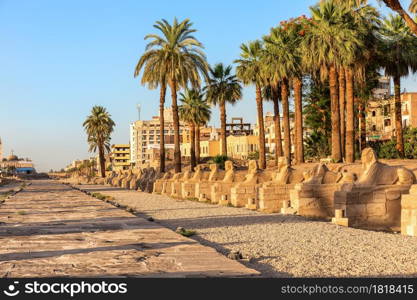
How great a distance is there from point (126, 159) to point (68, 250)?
189m

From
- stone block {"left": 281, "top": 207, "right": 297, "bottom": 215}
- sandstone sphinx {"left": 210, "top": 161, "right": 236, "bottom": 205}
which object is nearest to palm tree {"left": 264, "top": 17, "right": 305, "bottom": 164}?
sandstone sphinx {"left": 210, "top": 161, "right": 236, "bottom": 205}

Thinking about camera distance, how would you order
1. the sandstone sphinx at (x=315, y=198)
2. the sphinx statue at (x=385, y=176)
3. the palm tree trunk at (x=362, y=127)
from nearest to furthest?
the sphinx statue at (x=385, y=176)
the sandstone sphinx at (x=315, y=198)
the palm tree trunk at (x=362, y=127)

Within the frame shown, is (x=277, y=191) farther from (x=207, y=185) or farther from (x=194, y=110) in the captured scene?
(x=194, y=110)

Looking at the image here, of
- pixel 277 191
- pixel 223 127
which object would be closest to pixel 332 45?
pixel 277 191

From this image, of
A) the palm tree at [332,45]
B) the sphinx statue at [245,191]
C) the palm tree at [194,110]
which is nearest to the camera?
the sphinx statue at [245,191]

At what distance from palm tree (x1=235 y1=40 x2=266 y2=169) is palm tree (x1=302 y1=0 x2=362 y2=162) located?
5.79 m

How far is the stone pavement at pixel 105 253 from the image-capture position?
24.1 ft

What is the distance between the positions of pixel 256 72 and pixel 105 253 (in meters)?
33.1

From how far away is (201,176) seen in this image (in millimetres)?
28562

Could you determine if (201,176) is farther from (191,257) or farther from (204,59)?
(191,257)

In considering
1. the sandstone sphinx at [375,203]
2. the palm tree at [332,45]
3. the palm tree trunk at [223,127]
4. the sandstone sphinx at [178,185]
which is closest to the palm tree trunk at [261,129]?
the palm tree trunk at [223,127]
